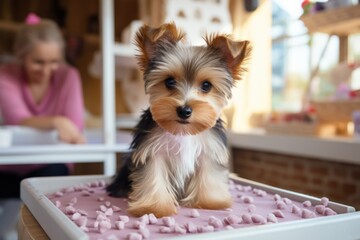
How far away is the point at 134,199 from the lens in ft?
2.38

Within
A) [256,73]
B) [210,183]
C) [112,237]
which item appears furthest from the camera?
[256,73]

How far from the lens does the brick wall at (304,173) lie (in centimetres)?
161

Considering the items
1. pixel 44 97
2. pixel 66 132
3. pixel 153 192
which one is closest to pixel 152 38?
pixel 153 192

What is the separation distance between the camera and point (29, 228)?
28.8 inches

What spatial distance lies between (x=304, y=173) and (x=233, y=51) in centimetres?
130

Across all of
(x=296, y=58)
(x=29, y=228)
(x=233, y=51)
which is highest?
(x=296, y=58)

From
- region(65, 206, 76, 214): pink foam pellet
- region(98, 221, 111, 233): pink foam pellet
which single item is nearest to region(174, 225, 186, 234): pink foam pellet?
region(98, 221, 111, 233): pink foam pellet

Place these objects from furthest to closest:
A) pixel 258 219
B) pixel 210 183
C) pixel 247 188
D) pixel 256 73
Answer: pixel 256 73
pixel 247 188
pixel 210 183
pixel 258 219

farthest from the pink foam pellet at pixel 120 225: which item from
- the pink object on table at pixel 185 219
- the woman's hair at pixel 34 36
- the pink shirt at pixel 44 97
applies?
the woman's hair at pixel 34 36

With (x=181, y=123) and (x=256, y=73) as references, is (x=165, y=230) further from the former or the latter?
(x=256, y=73)

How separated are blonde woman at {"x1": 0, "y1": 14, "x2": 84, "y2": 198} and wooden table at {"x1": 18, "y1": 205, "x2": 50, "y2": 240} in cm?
78

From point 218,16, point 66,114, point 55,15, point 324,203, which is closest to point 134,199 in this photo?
point 324,203

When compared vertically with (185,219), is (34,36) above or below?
above

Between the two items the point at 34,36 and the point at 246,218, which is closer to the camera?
the point at 246,218
